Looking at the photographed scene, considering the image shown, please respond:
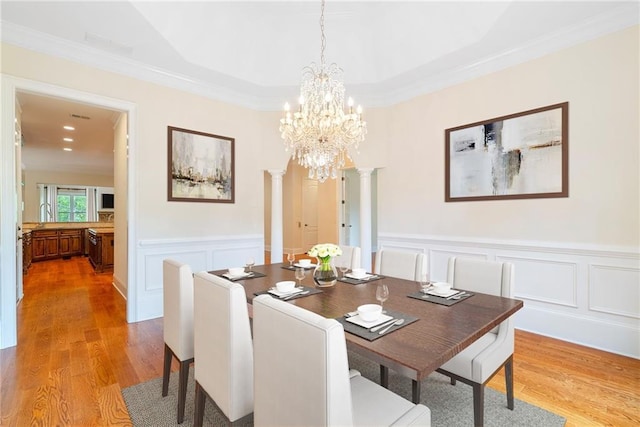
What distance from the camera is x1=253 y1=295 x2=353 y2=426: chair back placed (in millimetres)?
928

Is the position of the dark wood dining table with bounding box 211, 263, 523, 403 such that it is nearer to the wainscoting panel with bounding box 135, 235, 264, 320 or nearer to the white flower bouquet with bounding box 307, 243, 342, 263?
the white flower bouquet with bounding box 307, 243, 342, 263

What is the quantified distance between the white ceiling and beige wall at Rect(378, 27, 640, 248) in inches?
7.7

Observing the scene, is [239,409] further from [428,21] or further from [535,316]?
[428,21]

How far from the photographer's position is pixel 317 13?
337 centimetres

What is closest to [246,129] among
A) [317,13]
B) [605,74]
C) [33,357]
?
[317,13]

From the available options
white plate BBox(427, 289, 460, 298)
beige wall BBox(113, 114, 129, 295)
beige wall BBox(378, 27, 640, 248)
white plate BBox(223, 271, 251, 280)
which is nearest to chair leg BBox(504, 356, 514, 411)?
white plate BBox(427, 289, 460, 298)

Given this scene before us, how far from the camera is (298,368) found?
1010mm

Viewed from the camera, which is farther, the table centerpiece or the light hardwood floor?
the table centerpiece

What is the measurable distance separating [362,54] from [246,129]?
192cm

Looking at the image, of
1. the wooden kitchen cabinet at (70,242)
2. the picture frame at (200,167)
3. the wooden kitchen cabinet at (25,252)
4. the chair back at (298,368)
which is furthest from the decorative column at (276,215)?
the wooden kitchen cabinet at (70,242)

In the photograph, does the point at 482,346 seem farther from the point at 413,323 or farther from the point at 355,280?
the point at 355,280

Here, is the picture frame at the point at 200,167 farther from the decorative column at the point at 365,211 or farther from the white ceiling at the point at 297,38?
the decorative column at the point at 365,211

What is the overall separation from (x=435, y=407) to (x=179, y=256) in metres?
3.27

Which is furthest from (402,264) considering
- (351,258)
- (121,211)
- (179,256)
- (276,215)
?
(121,211)
